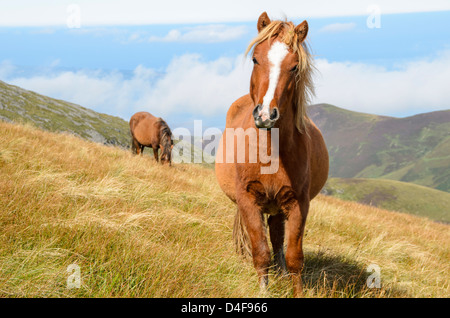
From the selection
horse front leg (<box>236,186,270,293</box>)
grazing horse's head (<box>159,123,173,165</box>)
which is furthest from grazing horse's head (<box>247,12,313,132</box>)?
grazing horse's head (<box>159,123,173,165</box>)

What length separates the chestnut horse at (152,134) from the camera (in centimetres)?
1637

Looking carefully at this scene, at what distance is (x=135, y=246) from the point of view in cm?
373

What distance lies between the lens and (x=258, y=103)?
3070mm

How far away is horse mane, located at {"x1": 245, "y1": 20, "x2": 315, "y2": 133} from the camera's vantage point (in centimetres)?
327

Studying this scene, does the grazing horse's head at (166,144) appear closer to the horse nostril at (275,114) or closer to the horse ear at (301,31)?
the horse ear at (301,31)

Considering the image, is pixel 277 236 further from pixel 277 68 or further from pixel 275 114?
pixel 277 68

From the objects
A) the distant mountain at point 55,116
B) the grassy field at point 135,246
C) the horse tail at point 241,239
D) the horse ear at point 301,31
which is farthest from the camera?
the distant mountain at point 55,116

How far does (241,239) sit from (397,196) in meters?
110

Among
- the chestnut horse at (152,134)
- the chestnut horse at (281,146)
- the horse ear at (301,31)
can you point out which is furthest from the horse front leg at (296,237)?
the chestnut horse at (152,134)

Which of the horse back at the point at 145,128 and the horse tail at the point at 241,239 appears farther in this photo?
the horse back at the point at 145,128

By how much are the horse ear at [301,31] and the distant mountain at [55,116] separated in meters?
36.5

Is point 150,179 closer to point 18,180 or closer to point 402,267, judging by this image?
point 18,180
